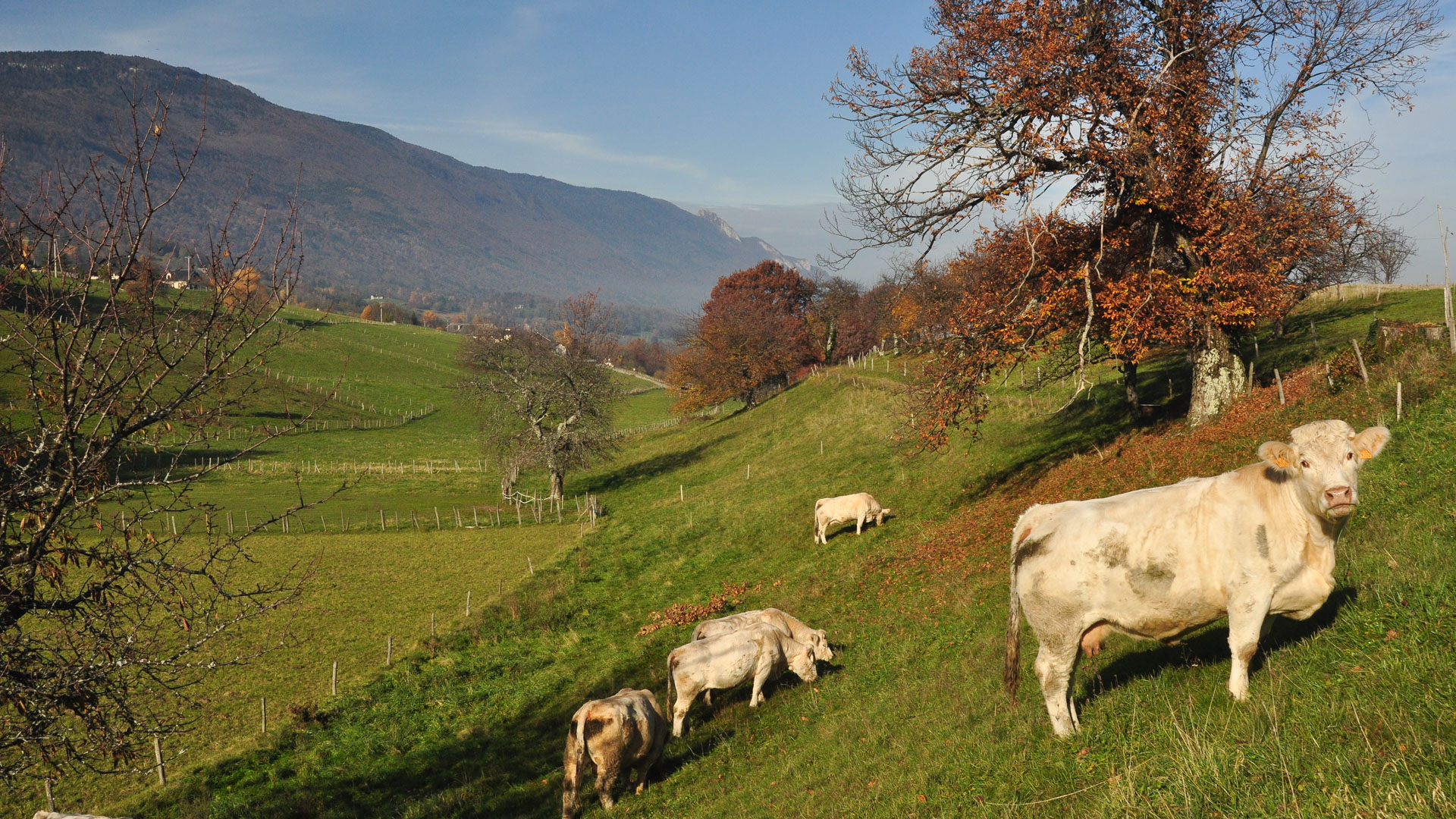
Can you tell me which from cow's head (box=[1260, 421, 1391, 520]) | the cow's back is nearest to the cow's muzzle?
cow's head (box=[1260, 421, 1391, 520])

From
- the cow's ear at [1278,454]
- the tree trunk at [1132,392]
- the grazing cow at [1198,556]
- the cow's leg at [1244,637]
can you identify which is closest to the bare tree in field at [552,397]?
the tree trunk at [1132,392]

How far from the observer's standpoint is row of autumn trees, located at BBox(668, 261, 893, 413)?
73812 millimetres

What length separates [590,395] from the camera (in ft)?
170

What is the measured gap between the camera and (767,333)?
249ft

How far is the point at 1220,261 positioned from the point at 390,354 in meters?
123

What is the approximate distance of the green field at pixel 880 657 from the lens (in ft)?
22.7

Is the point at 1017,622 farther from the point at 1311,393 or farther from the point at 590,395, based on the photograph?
the point at 590,395

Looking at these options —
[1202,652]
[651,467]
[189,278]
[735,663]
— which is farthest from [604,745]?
[651,467]

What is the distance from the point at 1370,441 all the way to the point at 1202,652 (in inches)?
128

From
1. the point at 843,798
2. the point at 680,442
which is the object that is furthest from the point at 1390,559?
the point at 680,442

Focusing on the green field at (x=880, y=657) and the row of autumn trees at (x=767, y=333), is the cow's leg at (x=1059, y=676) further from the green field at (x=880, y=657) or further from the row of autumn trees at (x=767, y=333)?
the row of autumn trees at (x=767, y=333)

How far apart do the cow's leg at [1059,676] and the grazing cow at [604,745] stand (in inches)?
267

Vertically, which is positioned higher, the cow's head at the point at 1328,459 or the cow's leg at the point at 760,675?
the cow's head at the point at 1328,459

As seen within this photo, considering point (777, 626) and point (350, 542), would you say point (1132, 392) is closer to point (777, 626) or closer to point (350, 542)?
point (777, 626)
